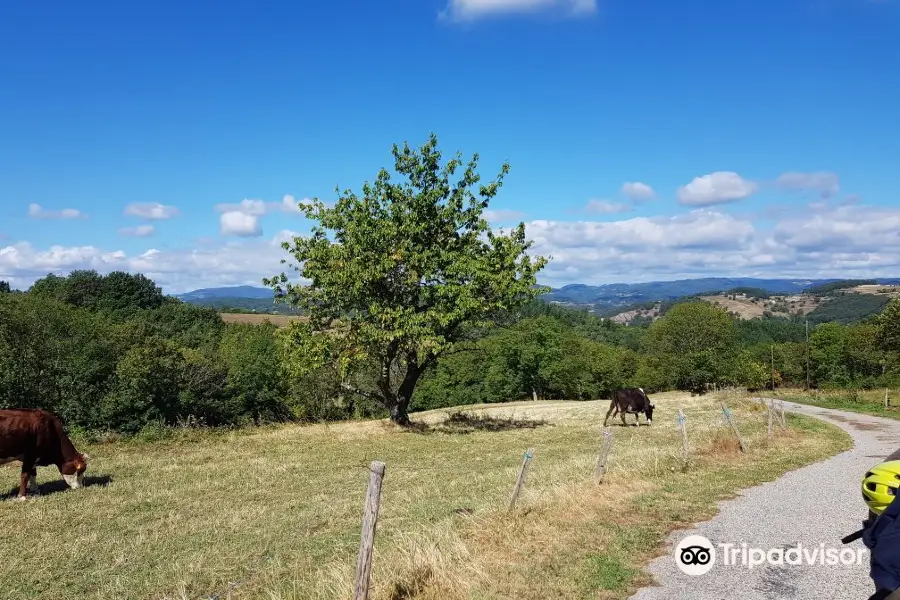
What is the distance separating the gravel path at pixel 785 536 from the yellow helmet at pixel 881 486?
429 centimetres

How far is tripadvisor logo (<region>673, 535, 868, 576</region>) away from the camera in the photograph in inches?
313

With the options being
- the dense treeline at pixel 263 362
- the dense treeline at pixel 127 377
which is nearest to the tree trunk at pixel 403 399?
the dense treeline at pixel 263 362

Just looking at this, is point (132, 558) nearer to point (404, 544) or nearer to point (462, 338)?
point (404, 544)

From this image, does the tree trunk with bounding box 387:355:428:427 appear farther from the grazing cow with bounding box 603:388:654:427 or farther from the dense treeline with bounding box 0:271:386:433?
the grazing cow with bounding box 603:388:654:427

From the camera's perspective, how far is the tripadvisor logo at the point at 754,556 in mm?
7941

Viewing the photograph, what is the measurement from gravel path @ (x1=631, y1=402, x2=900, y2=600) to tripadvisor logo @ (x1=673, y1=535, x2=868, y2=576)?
0.08 meters

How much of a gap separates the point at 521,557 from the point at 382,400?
19.9 meters

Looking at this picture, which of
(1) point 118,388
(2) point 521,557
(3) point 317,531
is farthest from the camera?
(1) point 118,388

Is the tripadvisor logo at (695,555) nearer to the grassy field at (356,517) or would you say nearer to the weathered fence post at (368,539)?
the grassy field at (356,517)

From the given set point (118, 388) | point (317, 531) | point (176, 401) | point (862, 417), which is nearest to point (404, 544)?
point (317, 531)

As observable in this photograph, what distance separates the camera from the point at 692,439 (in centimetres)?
2069

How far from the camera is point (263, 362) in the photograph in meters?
66.5

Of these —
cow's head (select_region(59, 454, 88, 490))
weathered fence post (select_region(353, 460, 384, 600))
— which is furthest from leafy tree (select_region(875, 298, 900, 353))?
cow's head (select_region(59, 454, 88, 490))

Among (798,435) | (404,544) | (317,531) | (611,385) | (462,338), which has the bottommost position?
(611,385)
